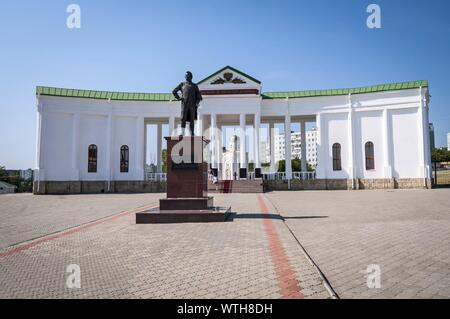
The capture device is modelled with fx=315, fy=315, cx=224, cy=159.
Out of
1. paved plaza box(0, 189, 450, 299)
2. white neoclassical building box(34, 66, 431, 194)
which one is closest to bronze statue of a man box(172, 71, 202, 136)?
paved plaza box(0, 189, 450, 299)

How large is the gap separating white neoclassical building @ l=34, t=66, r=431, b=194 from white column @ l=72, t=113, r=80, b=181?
8cm

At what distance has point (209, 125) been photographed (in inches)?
1341

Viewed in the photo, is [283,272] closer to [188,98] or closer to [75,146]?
[188,98]

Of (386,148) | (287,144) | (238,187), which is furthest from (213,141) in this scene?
(386,148)

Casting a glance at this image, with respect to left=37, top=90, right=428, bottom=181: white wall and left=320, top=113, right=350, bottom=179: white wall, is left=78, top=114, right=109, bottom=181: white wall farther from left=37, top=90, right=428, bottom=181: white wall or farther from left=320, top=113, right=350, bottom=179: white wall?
left=320, top=113, right=350, bottom=179: white wall

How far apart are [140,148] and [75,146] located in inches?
231

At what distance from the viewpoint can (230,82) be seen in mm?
30250

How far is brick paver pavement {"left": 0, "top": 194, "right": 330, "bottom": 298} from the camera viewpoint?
3822 millimetres

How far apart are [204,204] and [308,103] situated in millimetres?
23325

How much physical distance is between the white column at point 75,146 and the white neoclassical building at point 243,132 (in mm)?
85

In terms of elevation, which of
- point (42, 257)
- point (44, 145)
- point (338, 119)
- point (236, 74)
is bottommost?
point (42, 257)

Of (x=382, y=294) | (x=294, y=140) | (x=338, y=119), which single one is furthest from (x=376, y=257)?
(x=294, y=140)

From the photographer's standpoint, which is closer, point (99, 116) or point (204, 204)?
point (204, 204)
